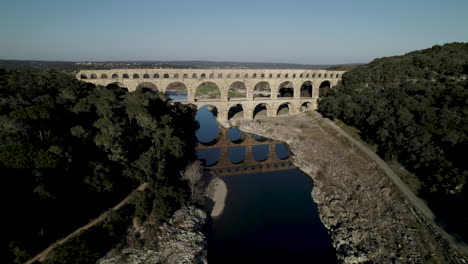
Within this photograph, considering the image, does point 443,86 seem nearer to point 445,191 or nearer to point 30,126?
point 445,191

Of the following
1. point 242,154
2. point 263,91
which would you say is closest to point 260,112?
point 242,154

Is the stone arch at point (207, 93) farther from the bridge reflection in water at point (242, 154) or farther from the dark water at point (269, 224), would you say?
the dark water at point (269, 224)

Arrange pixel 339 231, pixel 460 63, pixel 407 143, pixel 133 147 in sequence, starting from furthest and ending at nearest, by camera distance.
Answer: pixel 460 63
pixel 407 143
pixel 133 147
pixel 339 231

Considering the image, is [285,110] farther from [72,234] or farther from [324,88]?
[72,234]

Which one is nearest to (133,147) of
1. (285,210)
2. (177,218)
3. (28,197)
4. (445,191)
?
(177,218)

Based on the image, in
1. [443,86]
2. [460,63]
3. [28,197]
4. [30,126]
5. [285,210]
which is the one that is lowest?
[285,210]

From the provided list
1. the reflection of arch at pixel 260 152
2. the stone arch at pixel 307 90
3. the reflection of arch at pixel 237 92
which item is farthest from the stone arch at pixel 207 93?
the reflection of arch at pixel 260 152
